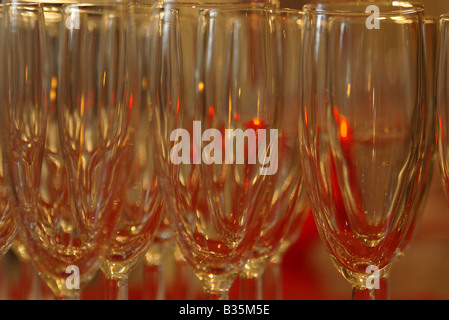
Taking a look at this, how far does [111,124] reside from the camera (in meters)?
0.57

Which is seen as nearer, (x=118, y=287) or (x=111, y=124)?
(x=111, y=124)

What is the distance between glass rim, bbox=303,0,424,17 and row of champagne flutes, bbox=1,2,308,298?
0.13ft

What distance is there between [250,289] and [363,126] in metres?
0.28

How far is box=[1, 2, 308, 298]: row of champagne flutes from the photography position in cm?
54

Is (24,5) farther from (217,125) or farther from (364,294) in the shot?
(364,294)

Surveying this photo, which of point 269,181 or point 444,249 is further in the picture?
point 444,249

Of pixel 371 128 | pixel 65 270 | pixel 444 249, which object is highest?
pixel 371 128

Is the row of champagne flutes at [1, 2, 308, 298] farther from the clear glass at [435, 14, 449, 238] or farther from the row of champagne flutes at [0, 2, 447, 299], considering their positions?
the clear glass at [435, 14, 449, 238]

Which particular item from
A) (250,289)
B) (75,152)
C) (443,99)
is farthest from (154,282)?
(443,99)

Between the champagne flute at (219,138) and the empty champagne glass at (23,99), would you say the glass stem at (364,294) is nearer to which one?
the champagne flute at (219,138)

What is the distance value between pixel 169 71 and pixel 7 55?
135 millimetres
